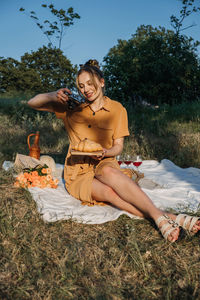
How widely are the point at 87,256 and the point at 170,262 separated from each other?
599mm

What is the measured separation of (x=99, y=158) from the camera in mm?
2834

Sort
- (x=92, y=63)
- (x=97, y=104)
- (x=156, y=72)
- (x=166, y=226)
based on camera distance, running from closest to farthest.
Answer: (x=166, y=226), (x=92, y=63), (x=97, y=104), (x=156, y=72)

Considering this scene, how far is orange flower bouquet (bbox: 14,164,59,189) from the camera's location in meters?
3.60

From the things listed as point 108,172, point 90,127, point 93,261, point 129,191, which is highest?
point 90,127

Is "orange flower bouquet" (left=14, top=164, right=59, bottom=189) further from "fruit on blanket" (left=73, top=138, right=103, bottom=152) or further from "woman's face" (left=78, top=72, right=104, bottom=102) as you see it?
"woman's face" (left=78, top=72, right=104, bottom=102)

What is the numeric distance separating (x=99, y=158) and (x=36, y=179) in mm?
1186

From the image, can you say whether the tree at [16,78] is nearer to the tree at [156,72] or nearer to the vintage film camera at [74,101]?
the tree at [156,72]

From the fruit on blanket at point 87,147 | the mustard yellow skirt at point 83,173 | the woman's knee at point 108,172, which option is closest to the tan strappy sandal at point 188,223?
the woman's knee at point 108,172

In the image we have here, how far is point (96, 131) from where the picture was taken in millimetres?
3299

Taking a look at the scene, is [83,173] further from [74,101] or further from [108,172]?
[74,101]

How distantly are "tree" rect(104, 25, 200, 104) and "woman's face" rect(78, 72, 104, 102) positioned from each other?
19.8 feet

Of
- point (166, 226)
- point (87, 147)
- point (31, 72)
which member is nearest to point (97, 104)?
point (87, 147)

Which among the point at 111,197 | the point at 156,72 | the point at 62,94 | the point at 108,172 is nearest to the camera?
the point at 108,172

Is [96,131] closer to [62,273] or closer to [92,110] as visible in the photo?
[92,110]
